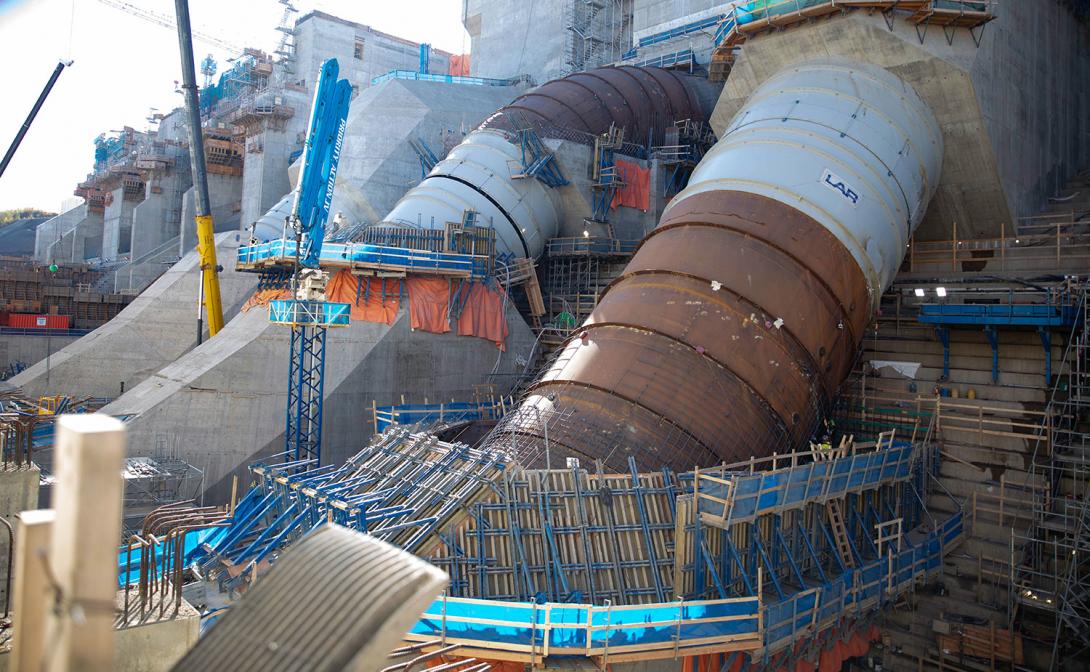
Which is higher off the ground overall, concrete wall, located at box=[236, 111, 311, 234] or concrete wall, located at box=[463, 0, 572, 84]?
concrete wall, located at box=[463, 0, 572, 84]

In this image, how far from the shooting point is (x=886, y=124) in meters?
18.4

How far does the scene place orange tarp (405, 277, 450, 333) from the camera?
2409 centimetres

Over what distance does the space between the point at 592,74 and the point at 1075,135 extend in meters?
17.5

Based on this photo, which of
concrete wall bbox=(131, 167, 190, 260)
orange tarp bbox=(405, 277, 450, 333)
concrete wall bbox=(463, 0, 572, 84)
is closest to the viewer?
orange tarp bbox=(405, 277, 450, 333)

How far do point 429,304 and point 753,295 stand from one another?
11.5 m

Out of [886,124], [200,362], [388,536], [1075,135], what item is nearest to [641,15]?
[1075,135]

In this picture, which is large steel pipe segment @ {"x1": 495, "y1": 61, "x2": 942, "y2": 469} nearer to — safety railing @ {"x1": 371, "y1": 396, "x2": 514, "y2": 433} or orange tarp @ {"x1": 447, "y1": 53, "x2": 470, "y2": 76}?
safety railing @ {"x1": 371, "y1": 396, "x2": 514, "y2": 433}

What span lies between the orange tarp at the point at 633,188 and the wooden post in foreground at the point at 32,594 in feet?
89.3

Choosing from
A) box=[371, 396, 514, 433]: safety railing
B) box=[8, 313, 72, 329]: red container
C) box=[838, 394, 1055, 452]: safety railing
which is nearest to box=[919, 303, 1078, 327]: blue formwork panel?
box=[838, 394, 1055, 452]: safety railing

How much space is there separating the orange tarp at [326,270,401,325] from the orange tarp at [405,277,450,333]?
1.79 feet

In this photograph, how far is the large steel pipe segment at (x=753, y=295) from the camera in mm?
15438

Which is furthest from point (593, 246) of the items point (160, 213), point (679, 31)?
point (160, 213)

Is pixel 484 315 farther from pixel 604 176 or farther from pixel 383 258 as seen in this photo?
pixel 604 176

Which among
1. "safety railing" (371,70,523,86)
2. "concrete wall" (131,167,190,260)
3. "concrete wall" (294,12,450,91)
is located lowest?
"concrete wall" (131,167,190,260)
